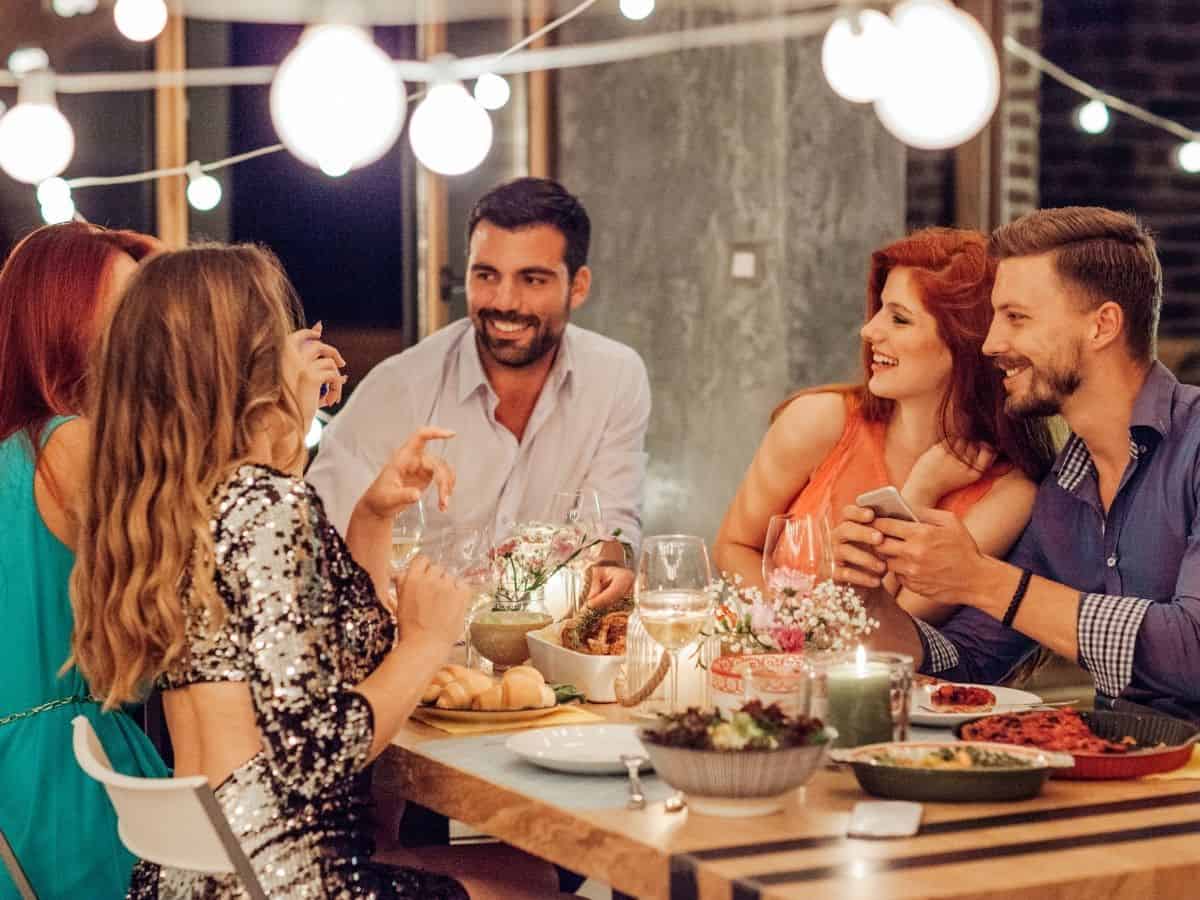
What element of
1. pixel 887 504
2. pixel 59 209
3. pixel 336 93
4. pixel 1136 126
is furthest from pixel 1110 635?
pixel 1136 126

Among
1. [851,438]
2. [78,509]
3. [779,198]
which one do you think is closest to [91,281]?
[78,509]

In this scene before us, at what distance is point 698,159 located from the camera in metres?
6.18

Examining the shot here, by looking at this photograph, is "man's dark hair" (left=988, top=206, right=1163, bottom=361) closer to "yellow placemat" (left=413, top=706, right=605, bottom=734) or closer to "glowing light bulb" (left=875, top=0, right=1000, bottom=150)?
"yellow placemat" (left=413, top=706, right=605, bottom=734)

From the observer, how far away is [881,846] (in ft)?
5.68

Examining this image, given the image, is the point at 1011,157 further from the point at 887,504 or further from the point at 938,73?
the point at 887,504

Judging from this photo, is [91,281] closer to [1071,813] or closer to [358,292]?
[1071,813]

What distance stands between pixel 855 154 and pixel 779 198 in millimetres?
296

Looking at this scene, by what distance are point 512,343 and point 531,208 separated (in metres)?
0.32

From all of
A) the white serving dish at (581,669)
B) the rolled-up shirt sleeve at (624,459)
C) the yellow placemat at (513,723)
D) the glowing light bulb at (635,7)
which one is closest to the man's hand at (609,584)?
the white serving dish at (581,669)

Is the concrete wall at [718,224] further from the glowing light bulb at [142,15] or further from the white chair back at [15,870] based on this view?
the white chair back at [15,870]

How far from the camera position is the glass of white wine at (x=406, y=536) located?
9.39 feet

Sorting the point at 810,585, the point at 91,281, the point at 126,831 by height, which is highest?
the point at 91,281

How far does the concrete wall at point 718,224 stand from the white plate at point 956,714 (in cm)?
357

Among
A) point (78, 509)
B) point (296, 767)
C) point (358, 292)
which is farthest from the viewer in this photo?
point (358, 292)
